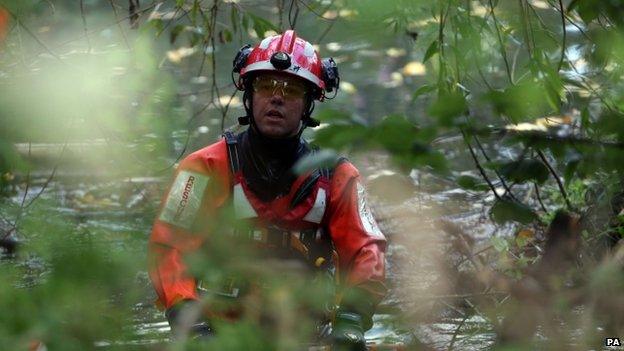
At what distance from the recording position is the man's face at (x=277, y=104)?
15.1ft

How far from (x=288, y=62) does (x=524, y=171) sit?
265 centimetres

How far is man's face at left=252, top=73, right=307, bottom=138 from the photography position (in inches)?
181

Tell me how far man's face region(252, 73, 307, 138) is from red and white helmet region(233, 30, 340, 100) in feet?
0.17

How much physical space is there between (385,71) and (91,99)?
10021 mm

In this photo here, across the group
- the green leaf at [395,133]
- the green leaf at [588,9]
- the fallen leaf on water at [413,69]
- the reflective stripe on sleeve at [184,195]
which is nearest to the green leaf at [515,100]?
the green leaf at [395,133]

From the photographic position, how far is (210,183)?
4.50 meters

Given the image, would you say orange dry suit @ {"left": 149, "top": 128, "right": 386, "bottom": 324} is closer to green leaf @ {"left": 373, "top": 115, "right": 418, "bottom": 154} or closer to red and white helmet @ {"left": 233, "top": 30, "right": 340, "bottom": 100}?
red and white helmet @ {"left": 233, "top": 30, "right": 340, "bottom": 100}

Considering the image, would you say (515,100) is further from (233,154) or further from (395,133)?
(233,154)

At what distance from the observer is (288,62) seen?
462 centimetres

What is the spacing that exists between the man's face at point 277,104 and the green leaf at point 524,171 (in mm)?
2567

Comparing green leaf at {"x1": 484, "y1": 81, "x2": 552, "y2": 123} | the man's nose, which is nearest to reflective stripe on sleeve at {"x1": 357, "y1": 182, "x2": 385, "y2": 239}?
the man's nose

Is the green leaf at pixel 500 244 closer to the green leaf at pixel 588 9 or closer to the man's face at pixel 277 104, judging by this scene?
the man's face at pixel 277 104

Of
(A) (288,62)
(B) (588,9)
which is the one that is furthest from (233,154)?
(B) (588,9)

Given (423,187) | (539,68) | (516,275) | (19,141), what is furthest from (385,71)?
(19,141)
